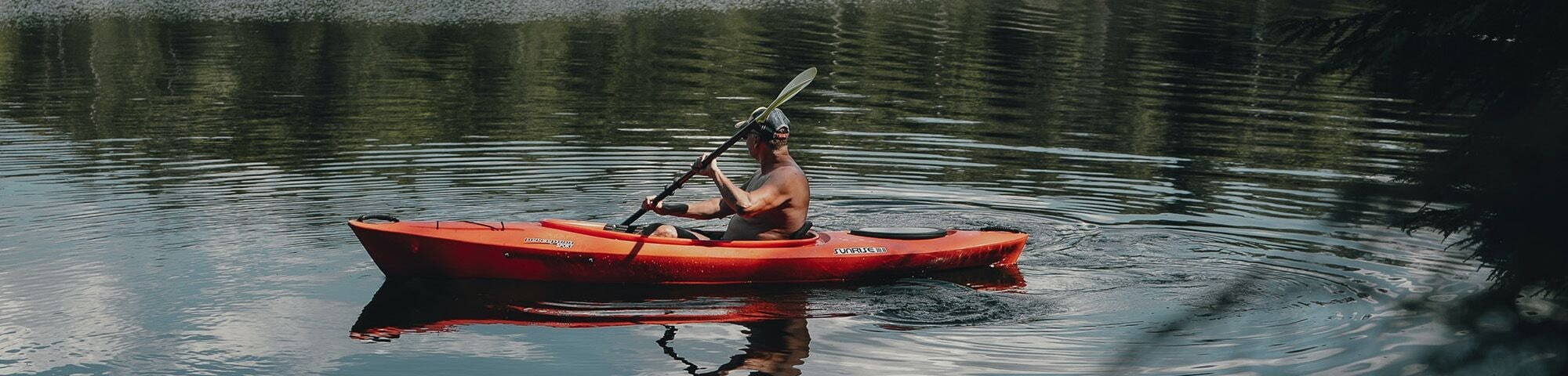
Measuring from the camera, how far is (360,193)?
12828 mm

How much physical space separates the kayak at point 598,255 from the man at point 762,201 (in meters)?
0.18

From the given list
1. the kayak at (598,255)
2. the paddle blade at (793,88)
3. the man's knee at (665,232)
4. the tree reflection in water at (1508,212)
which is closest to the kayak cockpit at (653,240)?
the kayak at (598,255)

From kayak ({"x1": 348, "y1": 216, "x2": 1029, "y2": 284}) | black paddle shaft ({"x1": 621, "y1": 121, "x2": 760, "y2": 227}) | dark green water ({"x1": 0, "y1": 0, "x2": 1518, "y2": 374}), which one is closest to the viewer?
dark green water ({"x1": 0, "y1": 0, "x2": 1518, "y2": 374})

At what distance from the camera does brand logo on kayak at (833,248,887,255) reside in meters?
9.66

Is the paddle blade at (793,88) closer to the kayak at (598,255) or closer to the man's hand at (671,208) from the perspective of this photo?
the man's hand at (671,208)

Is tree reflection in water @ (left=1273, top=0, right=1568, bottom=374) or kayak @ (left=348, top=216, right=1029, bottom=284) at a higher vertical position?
tree reflection in water @ (left=1273, top=0, right=1568, bottom=374)

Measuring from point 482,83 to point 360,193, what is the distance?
10.7m

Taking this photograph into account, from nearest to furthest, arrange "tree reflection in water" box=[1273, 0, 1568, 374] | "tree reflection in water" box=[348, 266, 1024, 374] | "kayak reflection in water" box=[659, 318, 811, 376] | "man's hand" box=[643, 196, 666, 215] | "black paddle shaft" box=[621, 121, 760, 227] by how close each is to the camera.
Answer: "tree reflection in water" box=[1273, 0, 1568, 374]
"kayak reflection in water" box=[659, 318, 811, 376]
"tree reflection in water" box=[348, 266, 1024, 374]
"man's hand" box=[643, 196, 666, 215]
"black paddle shaft" box=[621, 121, 760, 227]

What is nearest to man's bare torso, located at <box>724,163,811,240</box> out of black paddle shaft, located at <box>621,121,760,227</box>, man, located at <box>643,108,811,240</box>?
man, located at <box>643,108,811,240</box>

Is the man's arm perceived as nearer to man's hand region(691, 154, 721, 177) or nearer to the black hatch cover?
man's hand region(691, 154, 721, 177)

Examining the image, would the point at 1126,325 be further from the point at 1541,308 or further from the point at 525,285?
the point at 1541,308

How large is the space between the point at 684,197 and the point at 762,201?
358cm

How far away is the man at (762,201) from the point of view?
31.1 ft

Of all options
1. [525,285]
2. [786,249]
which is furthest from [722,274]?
[525,285]
